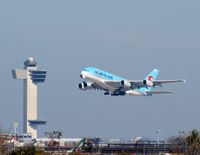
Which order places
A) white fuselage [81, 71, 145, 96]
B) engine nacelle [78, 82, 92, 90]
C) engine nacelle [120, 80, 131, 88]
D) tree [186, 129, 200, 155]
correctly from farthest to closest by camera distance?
1. engine nacelle [120, 80, 131, 88]
2. white fuselage [81, 71, 145, 96]
3. engine nacelle [78, 82, 92, 90]
4. tree [186, 129, 200, 155]

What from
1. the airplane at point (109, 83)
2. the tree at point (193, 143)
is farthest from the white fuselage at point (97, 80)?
the tree at point (193, 143)

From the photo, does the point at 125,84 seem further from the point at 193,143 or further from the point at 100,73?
the point at 193,143

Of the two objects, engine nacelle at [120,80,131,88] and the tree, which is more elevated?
engine nacelle at [120,80,131,88]

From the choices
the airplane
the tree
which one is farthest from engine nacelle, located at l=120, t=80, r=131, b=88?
the tree

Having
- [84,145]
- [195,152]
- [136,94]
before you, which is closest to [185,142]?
[195,152]

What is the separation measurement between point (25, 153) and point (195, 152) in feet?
83.0

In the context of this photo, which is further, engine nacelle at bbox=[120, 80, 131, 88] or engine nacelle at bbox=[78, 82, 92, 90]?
engine nacelle at bbox=[120, 80, 131, 88]

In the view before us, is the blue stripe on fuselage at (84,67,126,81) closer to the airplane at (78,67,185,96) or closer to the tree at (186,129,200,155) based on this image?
the airplane at (78,67,185,96)

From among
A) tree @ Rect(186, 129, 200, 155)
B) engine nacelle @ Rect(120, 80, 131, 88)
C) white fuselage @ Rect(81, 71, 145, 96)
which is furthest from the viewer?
engine nacelle @ Rect(120, 80, 131, 88)

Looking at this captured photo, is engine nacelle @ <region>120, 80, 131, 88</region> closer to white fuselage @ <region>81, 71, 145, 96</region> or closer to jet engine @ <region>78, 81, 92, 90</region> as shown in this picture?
white fuselage @ <region>81, 71, 145, 96</region>

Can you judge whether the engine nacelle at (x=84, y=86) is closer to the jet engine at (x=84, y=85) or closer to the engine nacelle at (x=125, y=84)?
the jet engine at (x=84, y=85)

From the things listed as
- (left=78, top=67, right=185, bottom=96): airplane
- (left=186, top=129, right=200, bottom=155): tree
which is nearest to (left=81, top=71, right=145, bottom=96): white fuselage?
(left=78, top=67, right=185, bottom=96): airplane

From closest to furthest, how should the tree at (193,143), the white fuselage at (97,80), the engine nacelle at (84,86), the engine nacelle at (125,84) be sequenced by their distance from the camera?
the tree at (193,143)
the engine nacelle at (84,86)
the white fuselage at (97,80)
the engine nacelle at (125,84)

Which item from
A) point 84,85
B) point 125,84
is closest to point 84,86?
point 84,85
